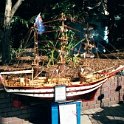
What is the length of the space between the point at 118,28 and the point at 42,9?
13.5ft

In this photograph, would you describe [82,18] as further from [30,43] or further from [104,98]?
[104,98]

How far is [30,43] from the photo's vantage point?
17375 millimetres

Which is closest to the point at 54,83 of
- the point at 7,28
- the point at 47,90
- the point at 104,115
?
the point at 47,90

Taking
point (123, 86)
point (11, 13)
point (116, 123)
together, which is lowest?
point (116, 123)

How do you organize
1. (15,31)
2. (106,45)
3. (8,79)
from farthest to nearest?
(106,45) → (15,31) → (8,79)

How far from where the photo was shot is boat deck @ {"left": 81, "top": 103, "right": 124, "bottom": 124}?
1191cm

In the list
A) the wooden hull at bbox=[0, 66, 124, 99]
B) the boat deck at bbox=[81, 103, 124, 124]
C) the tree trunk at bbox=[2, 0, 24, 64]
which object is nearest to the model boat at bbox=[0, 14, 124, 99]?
the wooden hull at bbox=[0, 66, 124, 99]

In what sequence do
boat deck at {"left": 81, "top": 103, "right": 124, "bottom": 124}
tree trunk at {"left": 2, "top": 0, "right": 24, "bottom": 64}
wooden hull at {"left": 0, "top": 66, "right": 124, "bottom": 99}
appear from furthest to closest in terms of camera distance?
tree trunk at {"left": 2, "top": 0, "right": 24, "bottom": 64}, boat deck at {"left": 81, "top": 103, "right": 124, "bottom": 124}, wooden hull at {"left": 0, "top": 66, "right": 124, "bottom": 99}

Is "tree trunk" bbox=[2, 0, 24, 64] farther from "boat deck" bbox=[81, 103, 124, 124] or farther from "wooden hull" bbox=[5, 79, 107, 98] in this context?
"wooden hull" bbox=[5, 79, 107, 98]

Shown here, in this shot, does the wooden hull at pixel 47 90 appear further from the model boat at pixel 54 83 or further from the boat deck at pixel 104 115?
the boat deck at pixel 104 115

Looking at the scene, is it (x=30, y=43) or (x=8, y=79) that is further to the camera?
(x=30, y=43)

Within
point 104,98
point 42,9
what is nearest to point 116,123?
point 104,98

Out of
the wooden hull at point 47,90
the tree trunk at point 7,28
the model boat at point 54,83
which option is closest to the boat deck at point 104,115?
the model boat at point 54,83

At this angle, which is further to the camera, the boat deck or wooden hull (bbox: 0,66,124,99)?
the boat deck
